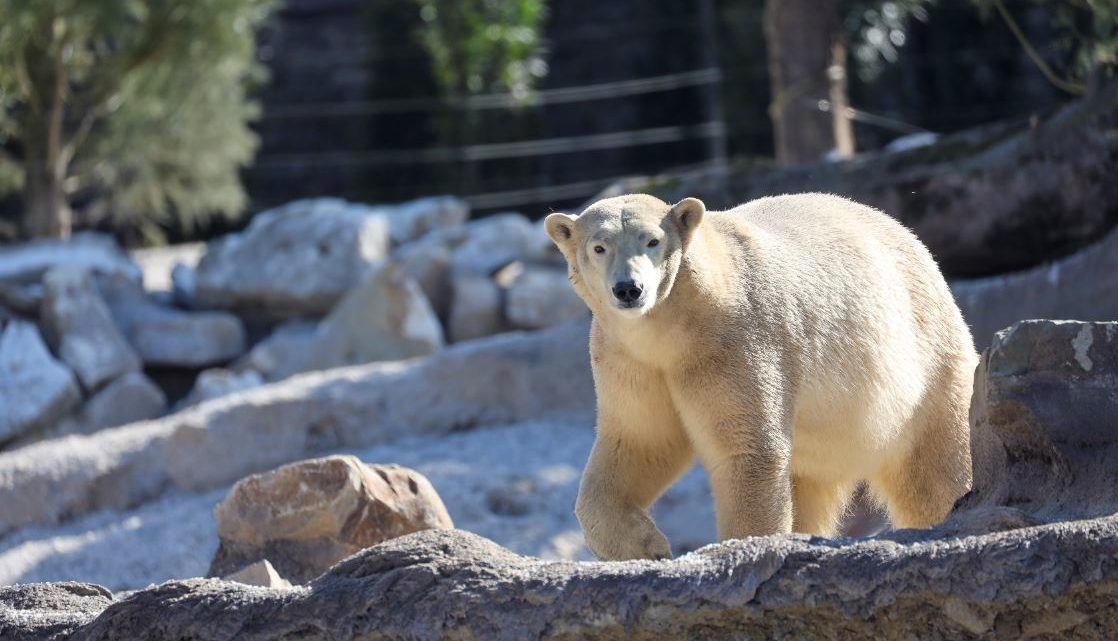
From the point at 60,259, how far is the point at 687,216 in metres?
7.42

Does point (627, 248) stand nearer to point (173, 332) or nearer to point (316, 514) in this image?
point (316, 514)

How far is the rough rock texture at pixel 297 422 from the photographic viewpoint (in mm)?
6688

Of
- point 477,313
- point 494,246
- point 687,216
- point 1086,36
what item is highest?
point 687,216

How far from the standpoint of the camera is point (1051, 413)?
3.30 meters

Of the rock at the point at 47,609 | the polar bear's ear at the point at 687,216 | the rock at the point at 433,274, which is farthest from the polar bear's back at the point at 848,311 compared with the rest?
the rock at the point at 433,274

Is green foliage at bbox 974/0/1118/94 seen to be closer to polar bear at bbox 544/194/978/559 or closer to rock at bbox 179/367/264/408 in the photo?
polar bear at bbox 544/194/978/559

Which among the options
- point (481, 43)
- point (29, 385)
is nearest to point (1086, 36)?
point (29, 385)

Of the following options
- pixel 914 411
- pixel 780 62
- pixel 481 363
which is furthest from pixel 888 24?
pixel 914 411

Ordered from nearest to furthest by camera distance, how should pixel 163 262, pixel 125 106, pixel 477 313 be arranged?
pixel 477 313 < pixel 125 106 < pixel 163 262

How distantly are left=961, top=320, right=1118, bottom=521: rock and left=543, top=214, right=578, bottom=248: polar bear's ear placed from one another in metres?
1.06

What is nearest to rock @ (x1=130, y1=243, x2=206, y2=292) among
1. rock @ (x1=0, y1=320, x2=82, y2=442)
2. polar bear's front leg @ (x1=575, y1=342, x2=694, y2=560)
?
rock @ (x1=0, y1=320, x2=82, y2=442)

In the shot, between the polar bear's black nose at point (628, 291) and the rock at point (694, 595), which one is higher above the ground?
the polar bear's black nose at point (628, 291)

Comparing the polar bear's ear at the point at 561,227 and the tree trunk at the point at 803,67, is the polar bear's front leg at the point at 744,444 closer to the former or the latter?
the polar bear's ear at the point at 561,227

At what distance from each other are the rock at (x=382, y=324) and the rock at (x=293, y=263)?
3.76 feet
